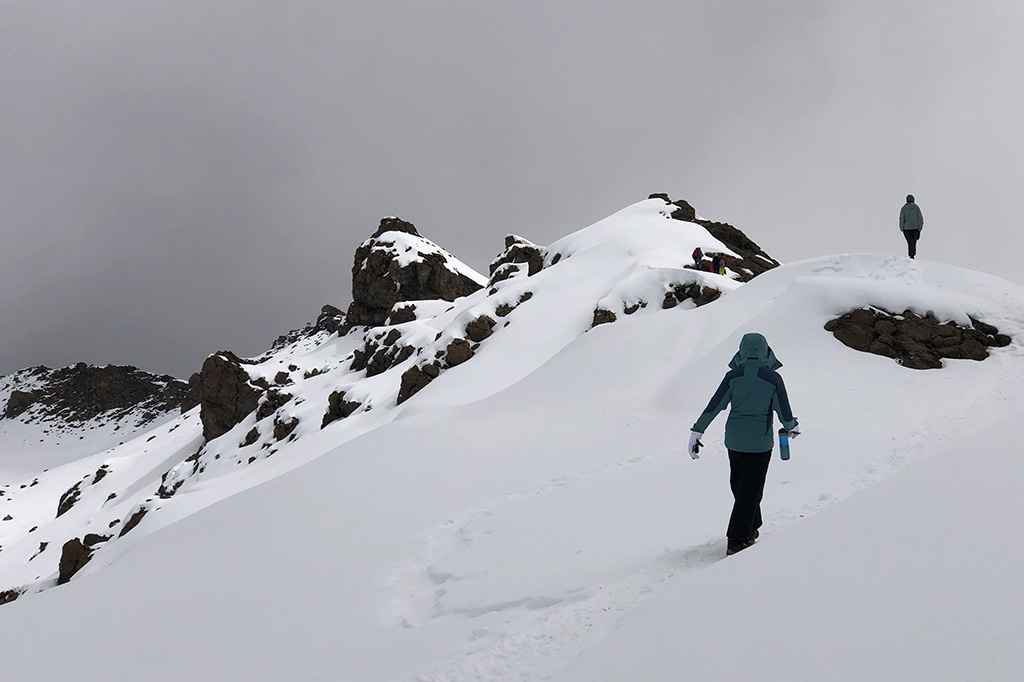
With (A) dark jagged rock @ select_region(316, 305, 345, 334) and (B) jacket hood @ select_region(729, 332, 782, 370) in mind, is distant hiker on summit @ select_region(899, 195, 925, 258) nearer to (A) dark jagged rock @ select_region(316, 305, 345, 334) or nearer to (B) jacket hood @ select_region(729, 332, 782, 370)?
(B) jacket hood @ select_region(729, 332, 782, 370)

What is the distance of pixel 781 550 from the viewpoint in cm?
466

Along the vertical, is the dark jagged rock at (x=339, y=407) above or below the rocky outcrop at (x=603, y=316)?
below

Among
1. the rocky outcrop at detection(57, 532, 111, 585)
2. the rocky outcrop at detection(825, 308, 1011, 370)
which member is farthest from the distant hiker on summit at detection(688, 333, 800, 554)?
the rocky outcrop at detection(57, 532, 111, 585)

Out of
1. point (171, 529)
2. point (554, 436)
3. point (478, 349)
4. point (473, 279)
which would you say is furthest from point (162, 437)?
point (554, 436)

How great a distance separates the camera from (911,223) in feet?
59.3

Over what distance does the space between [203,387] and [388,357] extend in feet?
101

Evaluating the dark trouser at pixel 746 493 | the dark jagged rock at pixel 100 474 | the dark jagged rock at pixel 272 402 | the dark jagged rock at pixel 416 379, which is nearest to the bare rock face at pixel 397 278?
the dark jagged rock at pixel 272 402

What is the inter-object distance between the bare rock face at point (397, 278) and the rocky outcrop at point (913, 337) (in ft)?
207

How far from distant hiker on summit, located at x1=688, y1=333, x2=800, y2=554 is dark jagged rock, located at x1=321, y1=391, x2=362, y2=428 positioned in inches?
1219

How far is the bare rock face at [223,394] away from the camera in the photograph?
61938mm

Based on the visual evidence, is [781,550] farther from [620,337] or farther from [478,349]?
[478,349]

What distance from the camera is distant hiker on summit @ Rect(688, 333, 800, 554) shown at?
600cm

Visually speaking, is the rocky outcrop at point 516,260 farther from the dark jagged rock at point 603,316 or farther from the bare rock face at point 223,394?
the bare rock face at point 223,394

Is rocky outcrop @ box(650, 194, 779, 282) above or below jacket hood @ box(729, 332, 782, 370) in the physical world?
below
